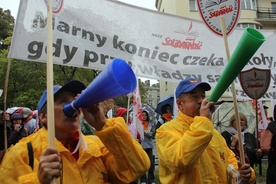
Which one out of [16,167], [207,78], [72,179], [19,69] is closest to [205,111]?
[72,179]

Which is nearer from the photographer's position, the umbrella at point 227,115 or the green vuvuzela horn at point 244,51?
the green vuvuzela horn at point 244,51

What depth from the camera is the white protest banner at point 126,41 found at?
3.67 m

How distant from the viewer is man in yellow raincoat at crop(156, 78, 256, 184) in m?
2.21

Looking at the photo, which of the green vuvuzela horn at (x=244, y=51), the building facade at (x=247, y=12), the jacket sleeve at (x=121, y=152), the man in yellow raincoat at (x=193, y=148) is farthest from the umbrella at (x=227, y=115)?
the building facade at (x=247, y=12)

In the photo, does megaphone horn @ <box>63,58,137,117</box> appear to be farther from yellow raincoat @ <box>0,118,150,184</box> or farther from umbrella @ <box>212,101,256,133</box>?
umbrella @ <box>212,101,256,133</box>

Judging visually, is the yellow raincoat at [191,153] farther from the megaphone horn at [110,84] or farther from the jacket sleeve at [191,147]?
the megaphone horn at [110,84]

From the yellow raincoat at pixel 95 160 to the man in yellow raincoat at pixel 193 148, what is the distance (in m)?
0.37

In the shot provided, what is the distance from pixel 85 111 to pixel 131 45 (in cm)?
300

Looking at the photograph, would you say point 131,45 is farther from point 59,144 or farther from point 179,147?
point 59,144

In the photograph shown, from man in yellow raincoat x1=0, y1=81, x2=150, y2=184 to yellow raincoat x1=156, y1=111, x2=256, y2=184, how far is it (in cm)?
37

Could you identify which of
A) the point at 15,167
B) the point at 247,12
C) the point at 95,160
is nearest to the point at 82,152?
the point at 95,160

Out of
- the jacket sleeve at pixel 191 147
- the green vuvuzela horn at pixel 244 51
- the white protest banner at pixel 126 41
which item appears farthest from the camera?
the white protest banner at pixel 126 41

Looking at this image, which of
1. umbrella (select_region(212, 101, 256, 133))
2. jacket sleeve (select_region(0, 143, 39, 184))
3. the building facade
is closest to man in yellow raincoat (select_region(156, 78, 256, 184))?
jacket sleeve (select_region(0, 143, 39, 184))

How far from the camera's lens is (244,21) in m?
31.6
